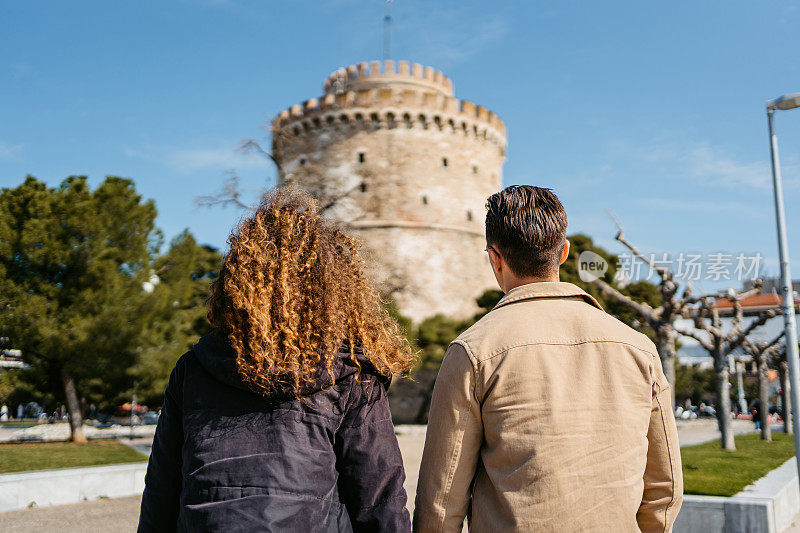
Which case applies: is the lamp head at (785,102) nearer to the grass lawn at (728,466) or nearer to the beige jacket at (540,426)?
the grass lawn at (728,466)

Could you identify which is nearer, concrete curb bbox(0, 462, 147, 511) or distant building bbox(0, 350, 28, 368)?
concrete curb bbox(0, 462, 147, 511)

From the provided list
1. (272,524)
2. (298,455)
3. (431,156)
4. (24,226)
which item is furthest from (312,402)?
(431,156)

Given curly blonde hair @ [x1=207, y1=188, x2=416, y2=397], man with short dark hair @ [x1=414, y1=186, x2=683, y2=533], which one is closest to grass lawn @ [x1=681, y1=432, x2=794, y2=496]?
man with short dark hair @ [x1=414, y1=186, x2=683, y2=533]

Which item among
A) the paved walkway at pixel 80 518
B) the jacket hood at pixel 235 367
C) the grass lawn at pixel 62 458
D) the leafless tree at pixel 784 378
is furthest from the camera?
the leafless tree at pixel 784 378

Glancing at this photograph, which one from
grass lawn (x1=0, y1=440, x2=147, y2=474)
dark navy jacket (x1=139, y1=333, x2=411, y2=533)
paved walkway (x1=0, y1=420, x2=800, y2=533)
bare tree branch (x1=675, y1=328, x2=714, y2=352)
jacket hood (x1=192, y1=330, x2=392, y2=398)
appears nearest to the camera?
A: dark navy jacket (x1=139, y1=333, x2=411, y2=533)

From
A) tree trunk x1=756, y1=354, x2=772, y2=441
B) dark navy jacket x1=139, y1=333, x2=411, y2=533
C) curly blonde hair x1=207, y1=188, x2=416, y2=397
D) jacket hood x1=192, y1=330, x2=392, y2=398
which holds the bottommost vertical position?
tree trunk x1=756, y1=354, x2=772, y2=441

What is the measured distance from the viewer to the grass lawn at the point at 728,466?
7.18 m

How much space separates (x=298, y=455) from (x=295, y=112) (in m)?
Result: 32.4

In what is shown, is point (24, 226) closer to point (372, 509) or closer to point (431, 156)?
point (372, 509)

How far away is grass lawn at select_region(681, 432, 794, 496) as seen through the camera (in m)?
7.18

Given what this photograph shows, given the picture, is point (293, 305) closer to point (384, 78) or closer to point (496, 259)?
point (496, 259)

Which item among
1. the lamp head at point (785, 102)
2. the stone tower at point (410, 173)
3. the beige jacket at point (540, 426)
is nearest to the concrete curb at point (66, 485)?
the beige jacket at point (540, 426)

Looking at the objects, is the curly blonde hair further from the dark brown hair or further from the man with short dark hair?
the dark brown hair

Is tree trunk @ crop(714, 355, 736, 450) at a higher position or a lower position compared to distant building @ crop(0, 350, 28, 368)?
lower
